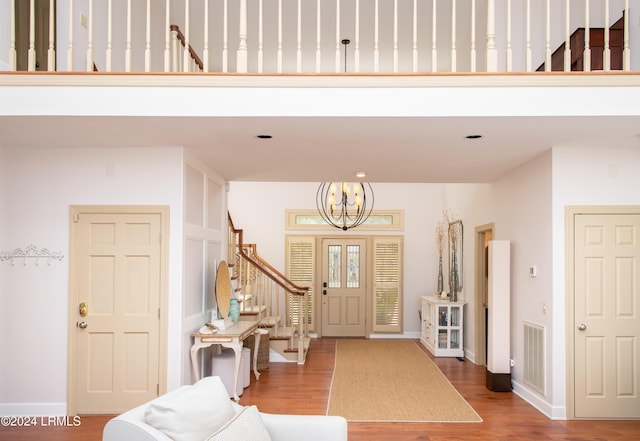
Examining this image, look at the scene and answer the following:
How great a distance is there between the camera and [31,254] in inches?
199

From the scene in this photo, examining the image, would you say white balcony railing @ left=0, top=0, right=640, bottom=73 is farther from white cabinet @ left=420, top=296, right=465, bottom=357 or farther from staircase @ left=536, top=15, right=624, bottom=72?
white cabinet @ left=420, top=296, right=465, bottom=357

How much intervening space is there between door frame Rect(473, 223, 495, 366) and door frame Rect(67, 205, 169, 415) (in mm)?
4577

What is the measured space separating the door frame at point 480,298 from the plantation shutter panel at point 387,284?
280cm

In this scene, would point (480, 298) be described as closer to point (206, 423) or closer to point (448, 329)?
point (448, 329)

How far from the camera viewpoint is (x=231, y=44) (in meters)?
7.43

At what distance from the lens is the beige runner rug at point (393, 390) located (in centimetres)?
516

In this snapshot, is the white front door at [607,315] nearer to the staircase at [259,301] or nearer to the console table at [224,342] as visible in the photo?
the console table at [224,342]

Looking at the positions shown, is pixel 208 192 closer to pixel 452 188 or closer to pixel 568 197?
pixel 568 197

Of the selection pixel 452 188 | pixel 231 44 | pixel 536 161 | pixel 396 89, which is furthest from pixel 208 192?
pixel 452 188

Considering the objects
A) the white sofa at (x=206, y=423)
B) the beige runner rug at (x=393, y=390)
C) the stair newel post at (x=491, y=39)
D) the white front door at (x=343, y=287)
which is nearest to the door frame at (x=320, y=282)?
the white front door at (x=343, y=287)

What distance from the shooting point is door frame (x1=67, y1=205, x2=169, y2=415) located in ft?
16.4

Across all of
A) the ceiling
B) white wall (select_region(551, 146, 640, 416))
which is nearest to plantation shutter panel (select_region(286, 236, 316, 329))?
the ceiling

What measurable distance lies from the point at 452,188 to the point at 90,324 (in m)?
6.72

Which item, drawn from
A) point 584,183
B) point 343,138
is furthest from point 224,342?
point 584,183
